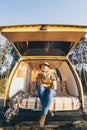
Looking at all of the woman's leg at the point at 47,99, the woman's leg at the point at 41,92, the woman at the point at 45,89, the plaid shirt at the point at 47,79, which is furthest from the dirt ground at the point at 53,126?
the plaid shirt at the point at 47,79

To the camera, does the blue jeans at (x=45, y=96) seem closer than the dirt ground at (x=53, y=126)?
No

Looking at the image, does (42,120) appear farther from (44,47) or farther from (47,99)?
(44,47)

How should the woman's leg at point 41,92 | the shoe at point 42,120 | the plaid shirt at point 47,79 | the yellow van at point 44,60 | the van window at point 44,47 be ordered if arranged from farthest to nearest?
the van window at point 44,47
the plaid shirt at point 47,79
the woman's leg at point 41,92
the yellow van at point 44,60
the shoe at point 42,120

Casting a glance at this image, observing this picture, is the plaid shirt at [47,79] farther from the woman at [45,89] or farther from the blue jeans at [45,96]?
the blue jeans at [45,96]

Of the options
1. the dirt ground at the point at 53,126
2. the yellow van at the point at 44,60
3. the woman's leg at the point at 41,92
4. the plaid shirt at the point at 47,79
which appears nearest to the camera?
the dirt ground at the point at 53,126

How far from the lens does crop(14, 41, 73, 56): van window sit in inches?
236

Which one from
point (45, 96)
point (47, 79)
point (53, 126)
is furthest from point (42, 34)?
point (53, 126)

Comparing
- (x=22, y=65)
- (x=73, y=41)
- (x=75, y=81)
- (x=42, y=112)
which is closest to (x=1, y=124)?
(x=42, y=112)

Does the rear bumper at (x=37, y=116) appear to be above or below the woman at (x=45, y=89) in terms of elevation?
below

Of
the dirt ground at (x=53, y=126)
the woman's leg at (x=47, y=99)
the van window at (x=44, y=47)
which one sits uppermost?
the van window at (x=44, y=47)

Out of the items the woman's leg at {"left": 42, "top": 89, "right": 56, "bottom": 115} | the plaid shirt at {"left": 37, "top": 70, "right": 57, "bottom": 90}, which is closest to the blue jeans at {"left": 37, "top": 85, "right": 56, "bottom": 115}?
the woman's leg at {"left": 42, "top": 89, "right": 56, "bottom": 115}

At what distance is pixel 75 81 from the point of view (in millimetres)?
6145

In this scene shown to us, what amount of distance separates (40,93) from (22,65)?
3.28ft

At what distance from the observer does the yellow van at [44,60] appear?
546 centimetres
